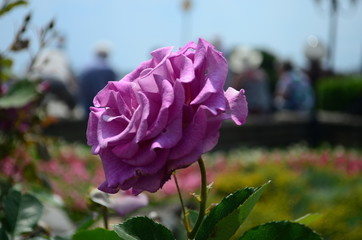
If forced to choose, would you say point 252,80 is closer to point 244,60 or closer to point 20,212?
point 244,60

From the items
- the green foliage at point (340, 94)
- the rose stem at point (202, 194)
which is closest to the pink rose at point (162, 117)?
the rose stem at point (202, 194)

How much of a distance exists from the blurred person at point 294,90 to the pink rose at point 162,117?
10164 mm

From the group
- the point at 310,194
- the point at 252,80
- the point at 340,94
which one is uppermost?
the point at 310,194

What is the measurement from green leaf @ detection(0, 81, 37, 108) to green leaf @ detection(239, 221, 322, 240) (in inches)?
32.3

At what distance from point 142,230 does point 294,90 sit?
1058 cm

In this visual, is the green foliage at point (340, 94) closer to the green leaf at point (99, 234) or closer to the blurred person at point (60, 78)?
the blurred person at point (60, 78)

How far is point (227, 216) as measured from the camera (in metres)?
0.59

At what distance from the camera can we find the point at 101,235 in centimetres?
62

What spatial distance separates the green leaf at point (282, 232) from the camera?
55 cm

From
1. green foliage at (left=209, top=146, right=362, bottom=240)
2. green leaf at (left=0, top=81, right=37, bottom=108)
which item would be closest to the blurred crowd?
green foliage at (left=209, top=146, right=362, bottom=240)

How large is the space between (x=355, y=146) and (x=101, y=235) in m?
10.5

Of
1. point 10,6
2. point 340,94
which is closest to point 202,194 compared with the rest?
point 10,6

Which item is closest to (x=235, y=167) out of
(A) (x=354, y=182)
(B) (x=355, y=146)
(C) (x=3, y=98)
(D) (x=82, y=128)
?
(A) (x=354, y=182)

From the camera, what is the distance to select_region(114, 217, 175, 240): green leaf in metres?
0.58
